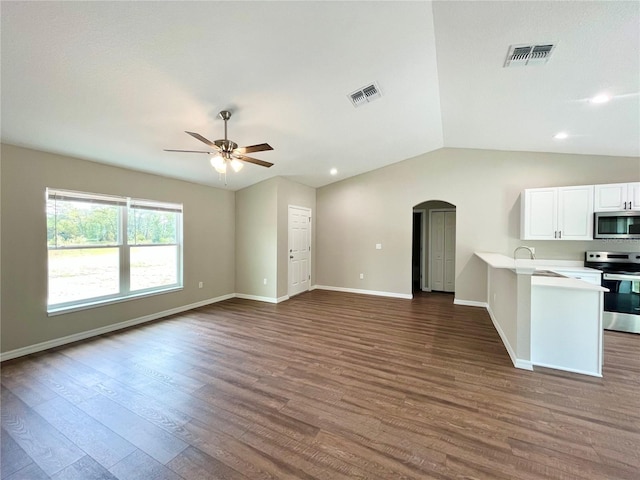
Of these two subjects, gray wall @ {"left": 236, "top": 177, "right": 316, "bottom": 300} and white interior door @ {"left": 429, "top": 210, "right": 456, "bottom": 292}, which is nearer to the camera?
gray wall @ {"left": 236, "top": 177, "right": 316, "bottom": 300}

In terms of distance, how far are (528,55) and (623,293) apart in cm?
375

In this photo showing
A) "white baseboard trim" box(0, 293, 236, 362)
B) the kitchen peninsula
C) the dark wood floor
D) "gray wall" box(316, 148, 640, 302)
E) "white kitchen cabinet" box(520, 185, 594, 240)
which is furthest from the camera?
"gray wall" box(316, 148, 640, 302)

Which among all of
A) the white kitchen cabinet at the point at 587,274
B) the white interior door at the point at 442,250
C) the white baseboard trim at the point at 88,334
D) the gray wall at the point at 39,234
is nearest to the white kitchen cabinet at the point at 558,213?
the white kitchen cabinet at the point at 587,274

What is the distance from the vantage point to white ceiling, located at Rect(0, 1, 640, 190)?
1.89 metres

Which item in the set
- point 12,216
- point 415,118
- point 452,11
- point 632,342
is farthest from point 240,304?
point 632,342

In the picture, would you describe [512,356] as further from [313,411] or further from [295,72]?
[295,72]

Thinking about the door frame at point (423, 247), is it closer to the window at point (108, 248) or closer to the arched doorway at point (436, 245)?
the arched doorway at point (436, 245)

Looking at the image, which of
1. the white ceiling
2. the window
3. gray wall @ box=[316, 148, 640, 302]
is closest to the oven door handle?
gray wall @ box=[316, 148, 640, 302]

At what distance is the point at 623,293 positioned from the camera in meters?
3.81

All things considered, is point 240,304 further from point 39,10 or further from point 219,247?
point 39,10

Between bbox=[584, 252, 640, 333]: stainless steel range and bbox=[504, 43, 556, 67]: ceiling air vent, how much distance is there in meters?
3.42

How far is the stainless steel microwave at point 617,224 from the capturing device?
12.5 feet

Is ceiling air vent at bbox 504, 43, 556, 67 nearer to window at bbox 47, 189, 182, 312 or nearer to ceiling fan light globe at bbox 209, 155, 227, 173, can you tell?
ceiling fan light globe at bbox 209, 155, 227, 173

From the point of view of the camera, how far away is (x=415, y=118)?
12.9 ft
